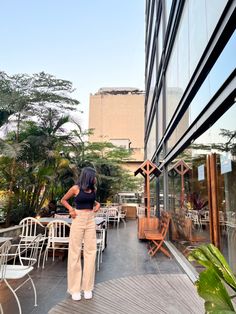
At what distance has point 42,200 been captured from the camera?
25.6 ft

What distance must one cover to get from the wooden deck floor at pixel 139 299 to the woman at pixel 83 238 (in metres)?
0.15

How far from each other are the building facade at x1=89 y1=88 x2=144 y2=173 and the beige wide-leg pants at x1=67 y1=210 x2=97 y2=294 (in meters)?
25.2

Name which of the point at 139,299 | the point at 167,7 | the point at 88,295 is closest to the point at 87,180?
the point at 88,295

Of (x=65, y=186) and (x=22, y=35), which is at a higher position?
(x=22, y=35)

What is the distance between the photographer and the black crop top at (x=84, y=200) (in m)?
2.78

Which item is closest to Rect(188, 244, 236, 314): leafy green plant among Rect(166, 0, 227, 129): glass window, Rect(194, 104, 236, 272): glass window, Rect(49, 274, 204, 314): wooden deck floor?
Rect(49, 274, 204, 314): wooden deck floor

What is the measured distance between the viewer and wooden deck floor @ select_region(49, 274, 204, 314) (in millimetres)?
2107

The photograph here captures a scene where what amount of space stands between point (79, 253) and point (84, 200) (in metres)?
0.60

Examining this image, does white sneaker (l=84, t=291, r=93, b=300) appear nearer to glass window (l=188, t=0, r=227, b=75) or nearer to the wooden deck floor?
the wooden deck floor

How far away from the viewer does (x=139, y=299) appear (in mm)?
2301

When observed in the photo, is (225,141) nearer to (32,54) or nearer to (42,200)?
(42,200)

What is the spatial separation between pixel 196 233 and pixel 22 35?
11.1 meters

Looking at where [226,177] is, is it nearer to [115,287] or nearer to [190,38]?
[115,287]

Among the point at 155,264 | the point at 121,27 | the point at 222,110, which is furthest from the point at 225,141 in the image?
the point at 121,27
